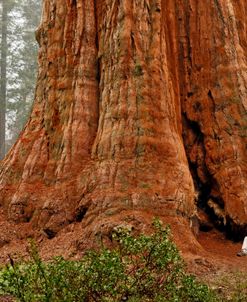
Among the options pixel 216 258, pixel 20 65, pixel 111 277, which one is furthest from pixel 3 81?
pixel 111 277

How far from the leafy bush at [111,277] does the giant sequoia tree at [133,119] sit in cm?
295

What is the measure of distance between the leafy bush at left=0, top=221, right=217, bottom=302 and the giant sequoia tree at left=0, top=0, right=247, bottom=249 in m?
2.95

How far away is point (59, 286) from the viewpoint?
411cm

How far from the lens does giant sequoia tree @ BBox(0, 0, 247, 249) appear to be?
8.60 meters

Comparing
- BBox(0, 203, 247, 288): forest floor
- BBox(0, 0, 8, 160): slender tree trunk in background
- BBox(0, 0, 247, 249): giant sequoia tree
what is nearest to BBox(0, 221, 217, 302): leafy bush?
BBox(0, 203, 247, 288): forest floor

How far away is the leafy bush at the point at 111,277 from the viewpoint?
3.97m

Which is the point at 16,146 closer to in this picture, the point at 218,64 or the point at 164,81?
the point at 164,81

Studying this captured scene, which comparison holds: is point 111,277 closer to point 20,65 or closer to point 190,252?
point 190,252

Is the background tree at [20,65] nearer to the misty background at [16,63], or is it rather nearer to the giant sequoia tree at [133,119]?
the misty background at [16,63]

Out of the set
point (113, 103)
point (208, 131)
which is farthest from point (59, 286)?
point (208, 131)

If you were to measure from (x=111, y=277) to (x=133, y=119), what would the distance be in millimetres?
5015

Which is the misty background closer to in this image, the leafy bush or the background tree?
the background tree

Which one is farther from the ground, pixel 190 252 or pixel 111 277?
pixel 111 277

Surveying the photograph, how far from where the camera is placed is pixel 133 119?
900 centimetres
